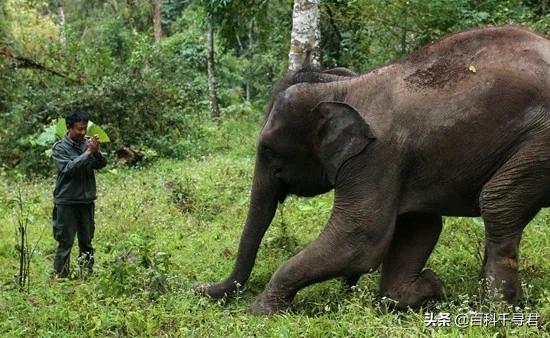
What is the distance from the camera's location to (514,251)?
4453mm

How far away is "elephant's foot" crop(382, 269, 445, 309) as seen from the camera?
5.00 m

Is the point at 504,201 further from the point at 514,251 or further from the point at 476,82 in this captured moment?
the point at 476,82

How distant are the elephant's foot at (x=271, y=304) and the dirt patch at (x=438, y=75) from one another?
5.38 feet

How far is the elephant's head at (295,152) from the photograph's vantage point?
4.85m

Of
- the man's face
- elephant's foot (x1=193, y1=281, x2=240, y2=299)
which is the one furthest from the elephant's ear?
the man's face

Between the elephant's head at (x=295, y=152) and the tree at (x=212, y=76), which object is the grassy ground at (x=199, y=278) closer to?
the elephant's head at (x=295, y=152)

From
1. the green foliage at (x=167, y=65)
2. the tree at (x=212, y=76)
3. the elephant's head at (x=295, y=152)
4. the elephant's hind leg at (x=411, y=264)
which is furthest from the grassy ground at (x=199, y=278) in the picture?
the tree at (x=212, y=76)

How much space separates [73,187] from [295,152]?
184cm

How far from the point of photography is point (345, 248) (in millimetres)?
4715

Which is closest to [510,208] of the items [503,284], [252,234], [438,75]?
[503,284]

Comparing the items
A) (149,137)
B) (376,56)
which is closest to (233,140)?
(149,137)

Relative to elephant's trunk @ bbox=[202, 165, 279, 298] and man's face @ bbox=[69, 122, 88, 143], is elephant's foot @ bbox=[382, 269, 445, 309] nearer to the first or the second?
elephant's trunk @ bbox=[202, 165, 279, 298]

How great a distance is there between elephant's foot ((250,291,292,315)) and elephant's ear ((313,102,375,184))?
860mm

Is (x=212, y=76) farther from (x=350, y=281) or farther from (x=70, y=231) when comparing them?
(x=350, y=281)
